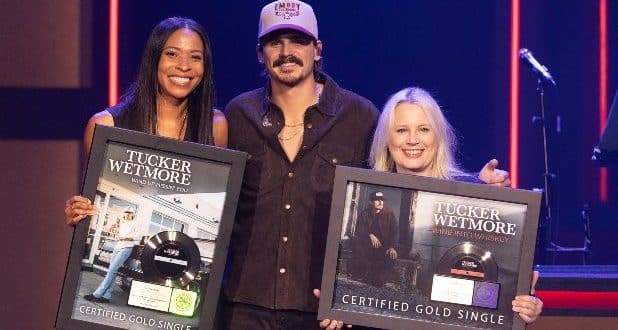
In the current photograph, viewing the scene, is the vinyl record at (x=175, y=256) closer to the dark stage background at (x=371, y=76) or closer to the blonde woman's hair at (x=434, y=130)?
the blonde woman's hair at (x=434, y=130)

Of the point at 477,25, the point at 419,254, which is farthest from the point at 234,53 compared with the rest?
the point at 419,254

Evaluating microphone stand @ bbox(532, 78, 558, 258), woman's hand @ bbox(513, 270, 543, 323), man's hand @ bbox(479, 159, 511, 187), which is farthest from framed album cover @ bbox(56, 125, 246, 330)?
microphone stand @ bbox(532, 78, 558, 258)

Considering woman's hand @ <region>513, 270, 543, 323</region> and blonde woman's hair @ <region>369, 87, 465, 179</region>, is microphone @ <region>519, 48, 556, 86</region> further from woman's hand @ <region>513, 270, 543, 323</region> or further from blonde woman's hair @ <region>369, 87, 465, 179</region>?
woman's hand @ <region>513, 270, 543, 323</region>

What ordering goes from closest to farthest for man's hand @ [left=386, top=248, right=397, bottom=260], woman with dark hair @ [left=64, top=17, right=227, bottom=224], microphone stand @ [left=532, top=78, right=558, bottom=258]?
man's hand @ [left=386, top=248, right=397, bottom=260] < woman with dark hair @ [left=64, top=17, right=227, bottom=224] < microphone stand @ [left=532, top=78, right=558, bottom=258]

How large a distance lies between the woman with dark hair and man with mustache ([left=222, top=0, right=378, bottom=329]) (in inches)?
8.7

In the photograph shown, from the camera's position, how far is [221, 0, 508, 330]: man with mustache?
11.5 ft

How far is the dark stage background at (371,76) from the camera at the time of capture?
509 centimetres

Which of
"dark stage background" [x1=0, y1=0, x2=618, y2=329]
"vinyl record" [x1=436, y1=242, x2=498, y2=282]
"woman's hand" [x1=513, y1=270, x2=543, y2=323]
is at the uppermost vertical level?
"dark stage background" [x1=0, y1=0, x2=618, y2=329]

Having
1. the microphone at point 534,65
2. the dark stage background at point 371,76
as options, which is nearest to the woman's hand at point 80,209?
the dark stage background at point 371,76

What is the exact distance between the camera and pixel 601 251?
6.54 metres

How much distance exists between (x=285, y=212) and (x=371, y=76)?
2.68m

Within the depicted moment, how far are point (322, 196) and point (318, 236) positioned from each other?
140 mm

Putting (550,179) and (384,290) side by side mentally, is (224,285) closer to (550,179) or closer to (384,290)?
(384,290)

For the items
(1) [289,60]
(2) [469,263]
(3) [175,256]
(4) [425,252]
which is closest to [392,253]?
(4) [425,252]
